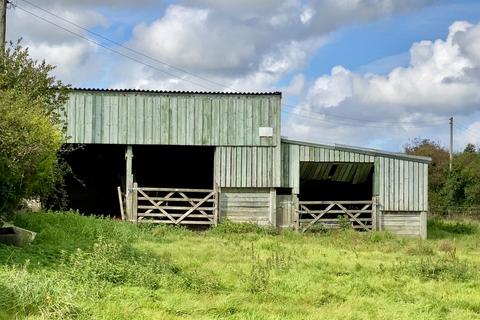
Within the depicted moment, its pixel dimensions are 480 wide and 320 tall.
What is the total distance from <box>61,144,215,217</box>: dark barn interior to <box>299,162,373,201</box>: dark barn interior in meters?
4.50

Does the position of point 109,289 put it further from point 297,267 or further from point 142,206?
point 142,206

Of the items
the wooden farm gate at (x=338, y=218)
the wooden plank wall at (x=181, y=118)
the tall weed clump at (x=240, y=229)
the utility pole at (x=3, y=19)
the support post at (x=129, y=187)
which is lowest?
the tall weed clump at (x=240, y=229)

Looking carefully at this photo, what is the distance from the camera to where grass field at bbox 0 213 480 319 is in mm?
7932

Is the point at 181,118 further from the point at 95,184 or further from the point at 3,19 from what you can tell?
the point at 95,184

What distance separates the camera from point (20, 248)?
11266 millimetres

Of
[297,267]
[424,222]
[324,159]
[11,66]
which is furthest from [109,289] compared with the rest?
[424,222]

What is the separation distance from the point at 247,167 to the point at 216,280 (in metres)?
11.3

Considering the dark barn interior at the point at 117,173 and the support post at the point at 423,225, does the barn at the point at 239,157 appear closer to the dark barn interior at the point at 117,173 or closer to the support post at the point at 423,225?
the support post at the point at 423,225

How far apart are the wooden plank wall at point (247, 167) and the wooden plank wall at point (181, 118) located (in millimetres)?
Answer: 289

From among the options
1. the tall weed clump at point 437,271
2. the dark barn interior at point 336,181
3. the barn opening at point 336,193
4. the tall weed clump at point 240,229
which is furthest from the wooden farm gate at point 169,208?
the tall weed clump at point 437,271

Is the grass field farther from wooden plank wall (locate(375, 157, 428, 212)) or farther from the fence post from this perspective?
wooden plank wall (locate(375, 157, 428, 212))

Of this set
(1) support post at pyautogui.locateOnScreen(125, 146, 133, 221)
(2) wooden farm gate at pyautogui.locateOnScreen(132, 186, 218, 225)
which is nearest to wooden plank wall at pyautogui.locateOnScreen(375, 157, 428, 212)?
(2) wooden farm gate at pyautogui.locateOnScreen(132, 186, 218, 225)

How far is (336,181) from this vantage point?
2433 cm

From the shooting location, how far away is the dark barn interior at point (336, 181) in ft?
75.6
